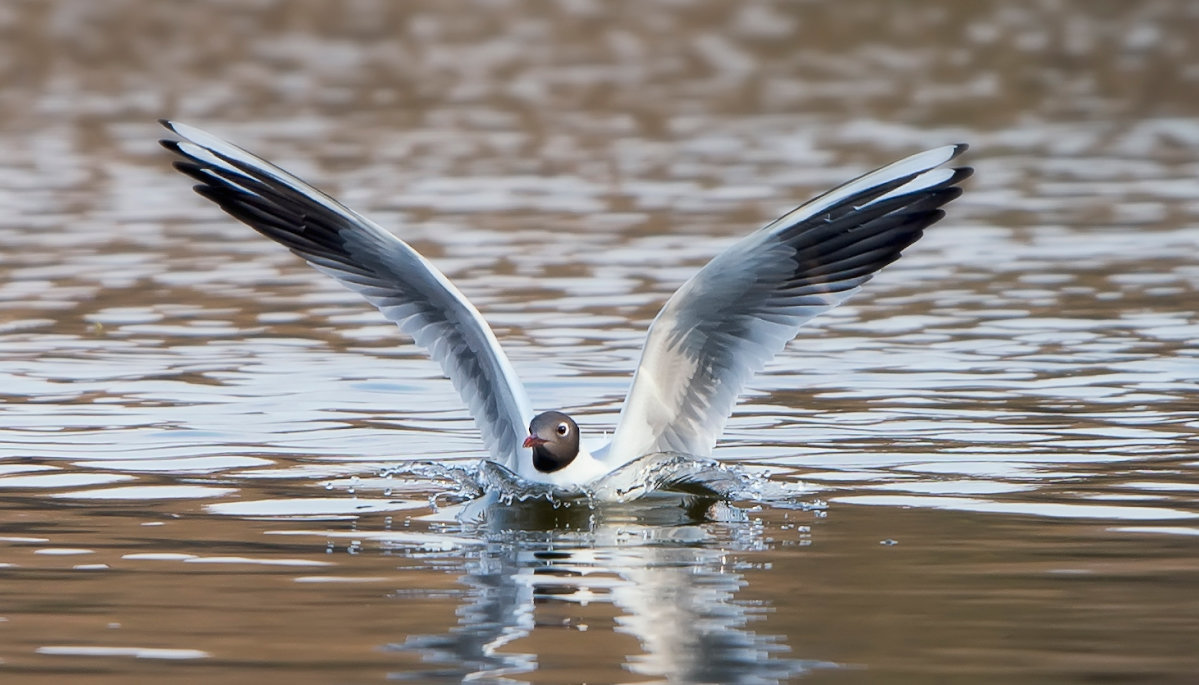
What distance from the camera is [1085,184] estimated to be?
2177cm

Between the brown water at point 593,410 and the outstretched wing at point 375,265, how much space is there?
519 millimetres

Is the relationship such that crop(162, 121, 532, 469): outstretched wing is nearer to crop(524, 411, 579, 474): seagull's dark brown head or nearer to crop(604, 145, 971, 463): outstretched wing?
crop(524, 411, 579, 474): seagull's dark brown head

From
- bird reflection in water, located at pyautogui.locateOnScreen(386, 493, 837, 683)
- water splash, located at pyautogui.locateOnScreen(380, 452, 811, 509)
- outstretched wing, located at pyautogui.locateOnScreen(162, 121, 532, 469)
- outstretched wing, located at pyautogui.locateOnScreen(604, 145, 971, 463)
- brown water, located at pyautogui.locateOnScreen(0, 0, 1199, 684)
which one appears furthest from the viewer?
outstretched wing, located at pyautogui.locateOnScreen(162, 121, 532, 469)

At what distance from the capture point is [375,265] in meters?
10.6

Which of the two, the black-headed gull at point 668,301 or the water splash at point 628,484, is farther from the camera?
the water splash at point 628,484

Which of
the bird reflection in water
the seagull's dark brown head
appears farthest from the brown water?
the seagull's dark brown head

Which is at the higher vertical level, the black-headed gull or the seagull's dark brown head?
the black-headed gull

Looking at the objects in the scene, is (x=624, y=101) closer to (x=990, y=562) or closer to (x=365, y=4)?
(x=365, y=4)

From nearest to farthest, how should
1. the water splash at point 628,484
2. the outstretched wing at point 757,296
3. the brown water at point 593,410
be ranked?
the brown water at point 593,410
the outstretched wing at point 757,296
the water splash at point 628,484

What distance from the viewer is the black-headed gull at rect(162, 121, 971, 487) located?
9.89m

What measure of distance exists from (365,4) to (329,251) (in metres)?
37.6

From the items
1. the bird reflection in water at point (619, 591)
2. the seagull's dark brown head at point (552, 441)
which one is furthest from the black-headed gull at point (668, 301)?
the bird reflection in water at point (619, 591)

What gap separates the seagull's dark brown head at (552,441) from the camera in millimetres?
9883

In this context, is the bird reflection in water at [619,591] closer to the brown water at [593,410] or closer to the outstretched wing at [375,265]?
the brown water at [593,410]
